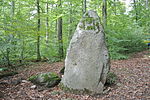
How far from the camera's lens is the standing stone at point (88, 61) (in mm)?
4969

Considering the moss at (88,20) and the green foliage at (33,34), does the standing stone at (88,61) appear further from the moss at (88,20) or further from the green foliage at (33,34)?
the green foliage at (33,34)

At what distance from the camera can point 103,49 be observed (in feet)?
16.8

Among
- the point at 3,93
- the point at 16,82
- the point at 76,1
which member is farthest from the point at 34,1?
the point at 3,93

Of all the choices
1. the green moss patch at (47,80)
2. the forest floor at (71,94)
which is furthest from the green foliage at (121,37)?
the green moss patch at (47,80)

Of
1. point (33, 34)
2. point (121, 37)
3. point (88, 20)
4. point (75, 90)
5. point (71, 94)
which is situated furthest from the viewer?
point (121, 37)

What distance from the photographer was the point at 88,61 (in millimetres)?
5059

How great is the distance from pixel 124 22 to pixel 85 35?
909 cm

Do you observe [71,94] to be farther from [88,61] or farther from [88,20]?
[88,20]

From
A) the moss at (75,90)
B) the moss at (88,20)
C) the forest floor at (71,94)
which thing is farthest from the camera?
the moss at (88,20)

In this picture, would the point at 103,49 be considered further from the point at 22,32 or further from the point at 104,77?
the point at 22,32

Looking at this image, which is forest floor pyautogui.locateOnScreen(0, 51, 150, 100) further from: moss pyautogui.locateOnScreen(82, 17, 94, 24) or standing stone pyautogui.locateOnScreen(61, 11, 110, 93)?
moss pyautogui.locateOnScreen(82, 17, 94, 24)

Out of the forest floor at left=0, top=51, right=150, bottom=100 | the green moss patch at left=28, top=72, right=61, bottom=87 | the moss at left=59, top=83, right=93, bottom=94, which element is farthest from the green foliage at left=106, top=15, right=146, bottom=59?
the moss at left=59, top=83, right=93, bottom=94

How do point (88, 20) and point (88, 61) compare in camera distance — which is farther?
point (88, 20)

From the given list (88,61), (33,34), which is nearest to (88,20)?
(88,61)
